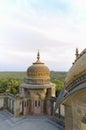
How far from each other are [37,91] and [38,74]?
1.39 meters

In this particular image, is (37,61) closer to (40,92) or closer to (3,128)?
(40,92)

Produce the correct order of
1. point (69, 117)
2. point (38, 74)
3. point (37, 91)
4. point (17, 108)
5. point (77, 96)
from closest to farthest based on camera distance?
point (77, 96) < point (69, 117) < point (17, 108) < point (37, 91) < point (38, 74)

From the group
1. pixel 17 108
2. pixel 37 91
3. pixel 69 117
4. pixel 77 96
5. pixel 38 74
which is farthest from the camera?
pixel 38 74

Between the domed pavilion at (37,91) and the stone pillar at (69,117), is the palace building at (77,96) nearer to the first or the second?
the stone pillar at (69,117)

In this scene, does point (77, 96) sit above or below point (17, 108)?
above

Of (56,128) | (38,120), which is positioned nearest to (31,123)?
(38,120)

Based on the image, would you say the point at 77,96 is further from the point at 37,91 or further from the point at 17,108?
the point at 37,91

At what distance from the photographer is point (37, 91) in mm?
17438

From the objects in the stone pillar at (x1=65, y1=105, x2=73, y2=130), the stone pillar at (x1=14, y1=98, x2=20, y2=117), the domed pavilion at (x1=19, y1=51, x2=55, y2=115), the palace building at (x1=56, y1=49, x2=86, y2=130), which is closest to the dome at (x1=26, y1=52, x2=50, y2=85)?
the domed pavilion at (x1=19, y1=51, x2=55, y2=115)

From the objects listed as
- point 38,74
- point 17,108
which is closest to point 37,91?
point 38,74

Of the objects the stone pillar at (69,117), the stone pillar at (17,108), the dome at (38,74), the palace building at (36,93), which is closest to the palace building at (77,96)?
the stone pillar at (69,117)

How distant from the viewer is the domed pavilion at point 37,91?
56.7ft

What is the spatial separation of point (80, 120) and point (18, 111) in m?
10.7

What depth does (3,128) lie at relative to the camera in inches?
556
